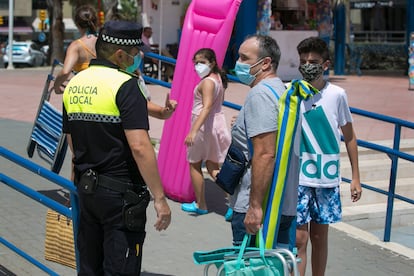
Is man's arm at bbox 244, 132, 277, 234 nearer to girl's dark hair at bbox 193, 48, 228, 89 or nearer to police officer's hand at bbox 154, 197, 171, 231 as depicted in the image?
police officer's hand at bbox 154, 197, 171, 231

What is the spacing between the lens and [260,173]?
12.3ft

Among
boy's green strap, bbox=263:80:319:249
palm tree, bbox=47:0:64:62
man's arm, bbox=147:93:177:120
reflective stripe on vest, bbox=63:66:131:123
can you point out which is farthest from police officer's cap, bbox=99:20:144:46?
palm tree, bbox=47:0:64:62

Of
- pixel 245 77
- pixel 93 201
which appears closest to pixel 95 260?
pixel 93 201

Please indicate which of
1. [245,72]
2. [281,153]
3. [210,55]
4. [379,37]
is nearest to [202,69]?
[210,55]

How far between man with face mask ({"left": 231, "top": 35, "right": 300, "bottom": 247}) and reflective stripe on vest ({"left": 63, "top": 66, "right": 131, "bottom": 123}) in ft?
2.29

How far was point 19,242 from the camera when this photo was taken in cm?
574

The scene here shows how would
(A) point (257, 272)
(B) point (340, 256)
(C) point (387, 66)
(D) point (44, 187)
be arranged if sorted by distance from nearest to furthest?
(A) point (257, 272) < (B) point (340, 256) < (D) point (44, 187) < (C) point (387, 66)

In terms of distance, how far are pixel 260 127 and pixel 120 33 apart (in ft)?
2.81

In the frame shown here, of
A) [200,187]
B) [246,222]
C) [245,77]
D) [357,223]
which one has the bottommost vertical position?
[357,223]

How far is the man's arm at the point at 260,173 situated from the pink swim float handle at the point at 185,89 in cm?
351

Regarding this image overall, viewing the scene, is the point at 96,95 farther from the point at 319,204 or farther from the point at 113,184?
the point at 319,204

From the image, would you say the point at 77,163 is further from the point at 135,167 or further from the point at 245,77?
the point at 245,77

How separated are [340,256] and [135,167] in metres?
3.00

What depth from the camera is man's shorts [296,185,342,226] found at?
4.74m
